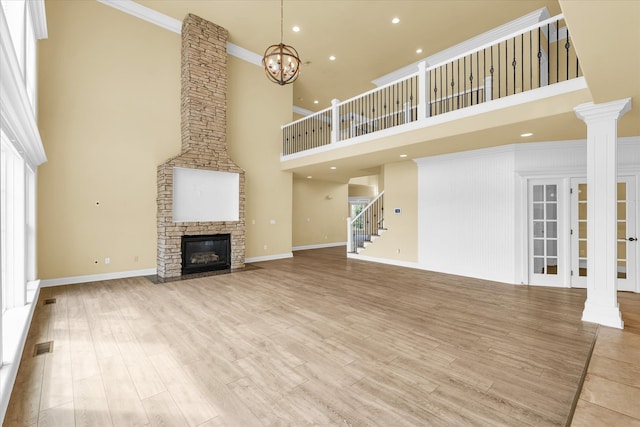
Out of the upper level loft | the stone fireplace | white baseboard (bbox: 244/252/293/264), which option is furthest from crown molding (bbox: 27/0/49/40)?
white baseboard (bbox: 244/252/293/264)

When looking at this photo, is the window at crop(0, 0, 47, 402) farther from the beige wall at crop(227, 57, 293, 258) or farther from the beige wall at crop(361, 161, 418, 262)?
the beige wall at crop(361, 161, 418, 262)

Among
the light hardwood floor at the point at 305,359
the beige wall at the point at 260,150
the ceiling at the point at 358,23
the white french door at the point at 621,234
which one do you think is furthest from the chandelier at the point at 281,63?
the white french door at the point at 621,234

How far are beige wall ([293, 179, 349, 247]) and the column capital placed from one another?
8.69 m

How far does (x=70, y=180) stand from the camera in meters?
5.53

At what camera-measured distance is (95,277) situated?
5.77m

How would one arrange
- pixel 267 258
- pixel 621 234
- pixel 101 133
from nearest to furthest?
1. pixel 621 234
2. pixel 101 133
3. pixel 267 258

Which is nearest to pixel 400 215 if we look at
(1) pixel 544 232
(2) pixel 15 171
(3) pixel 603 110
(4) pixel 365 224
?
(4) pixel 365 224

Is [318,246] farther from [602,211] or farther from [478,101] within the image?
[602,211]

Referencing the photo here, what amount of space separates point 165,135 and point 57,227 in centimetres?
280

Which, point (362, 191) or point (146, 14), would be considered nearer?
point (146, 14)

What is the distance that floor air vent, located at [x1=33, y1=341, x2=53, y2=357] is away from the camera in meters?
2.83

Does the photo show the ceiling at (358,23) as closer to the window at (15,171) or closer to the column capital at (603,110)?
the window at (15,171)

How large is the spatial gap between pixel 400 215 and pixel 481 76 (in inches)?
156

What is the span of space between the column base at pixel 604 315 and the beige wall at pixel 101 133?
25.6 feet
